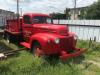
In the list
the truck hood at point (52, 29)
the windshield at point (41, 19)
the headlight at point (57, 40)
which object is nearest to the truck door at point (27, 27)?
the windshield at point (41, 19)

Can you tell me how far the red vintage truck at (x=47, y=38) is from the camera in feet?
28.1

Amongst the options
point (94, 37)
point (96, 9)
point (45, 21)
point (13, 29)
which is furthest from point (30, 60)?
point (96, 9)

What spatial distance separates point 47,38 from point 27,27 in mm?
2919

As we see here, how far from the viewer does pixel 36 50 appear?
9.49 m

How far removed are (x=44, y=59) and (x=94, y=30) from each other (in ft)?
30.1

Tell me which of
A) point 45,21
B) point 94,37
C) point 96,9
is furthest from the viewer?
point 96,9

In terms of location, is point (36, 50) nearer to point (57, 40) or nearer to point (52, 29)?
point (52, 29)

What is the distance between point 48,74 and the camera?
6.99 meters

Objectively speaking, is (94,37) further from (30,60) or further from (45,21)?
(30,60)

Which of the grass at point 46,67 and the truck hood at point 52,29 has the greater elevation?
the truck hood at point 52,29

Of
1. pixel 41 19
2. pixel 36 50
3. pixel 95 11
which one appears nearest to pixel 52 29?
pixel 36 50

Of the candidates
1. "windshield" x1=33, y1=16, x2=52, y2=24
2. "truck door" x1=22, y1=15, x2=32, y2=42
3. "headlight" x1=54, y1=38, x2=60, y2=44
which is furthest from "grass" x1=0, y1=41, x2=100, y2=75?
"windshield" x1=33, y1=16, x2=52, y2=24

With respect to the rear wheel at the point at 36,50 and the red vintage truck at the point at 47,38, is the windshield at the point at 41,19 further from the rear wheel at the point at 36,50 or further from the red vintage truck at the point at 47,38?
the rear wheel at the point at 36,50

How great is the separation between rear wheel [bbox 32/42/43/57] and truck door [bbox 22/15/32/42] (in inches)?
53.4
